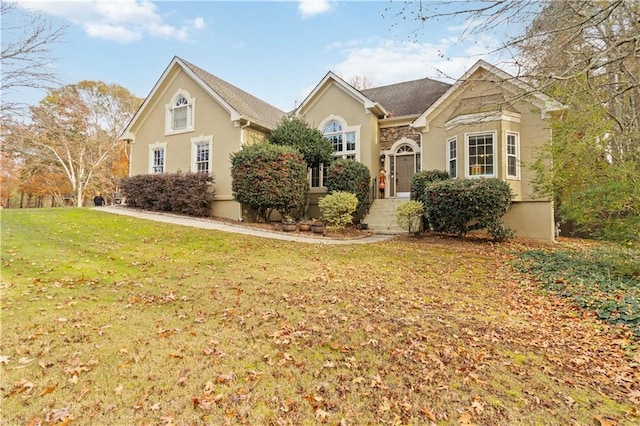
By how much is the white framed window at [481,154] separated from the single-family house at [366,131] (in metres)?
0.04

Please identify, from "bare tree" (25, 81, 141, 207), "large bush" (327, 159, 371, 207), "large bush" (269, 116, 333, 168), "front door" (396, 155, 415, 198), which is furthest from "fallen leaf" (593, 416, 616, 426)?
"bare tree" (25, 81, 141, 207)

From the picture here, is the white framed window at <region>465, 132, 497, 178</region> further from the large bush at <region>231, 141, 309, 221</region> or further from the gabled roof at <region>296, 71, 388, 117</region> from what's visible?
the large bush at <region>231, 141, 309, 221</region>

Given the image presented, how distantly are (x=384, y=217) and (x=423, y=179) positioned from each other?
277 centimetres

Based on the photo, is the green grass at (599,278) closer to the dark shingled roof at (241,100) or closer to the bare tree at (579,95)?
the bare tree at (579,95)

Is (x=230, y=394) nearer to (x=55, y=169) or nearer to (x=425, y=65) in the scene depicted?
(x=425, y=65)

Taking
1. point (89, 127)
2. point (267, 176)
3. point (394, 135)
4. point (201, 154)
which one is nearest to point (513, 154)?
point (394, 135)

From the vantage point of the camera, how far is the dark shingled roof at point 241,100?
622 inches

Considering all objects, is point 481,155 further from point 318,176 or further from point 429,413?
point 429,413

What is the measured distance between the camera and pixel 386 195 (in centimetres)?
1705

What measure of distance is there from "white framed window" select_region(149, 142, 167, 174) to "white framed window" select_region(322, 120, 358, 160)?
8.58 metres

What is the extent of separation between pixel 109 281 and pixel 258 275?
2.72 meters

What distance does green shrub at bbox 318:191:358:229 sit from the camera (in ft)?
43.3

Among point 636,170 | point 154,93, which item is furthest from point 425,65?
point 154,93

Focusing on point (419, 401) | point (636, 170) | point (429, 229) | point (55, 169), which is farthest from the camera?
point (55, 169)
